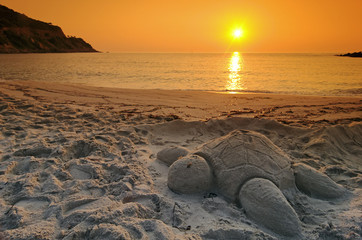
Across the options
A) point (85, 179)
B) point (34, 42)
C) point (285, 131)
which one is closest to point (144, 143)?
point (85, 179)

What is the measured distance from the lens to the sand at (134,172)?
6.70ft

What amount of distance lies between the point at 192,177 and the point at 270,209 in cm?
81

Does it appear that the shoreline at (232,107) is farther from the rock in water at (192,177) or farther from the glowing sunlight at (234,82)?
the glowing sunlight at (234,82)

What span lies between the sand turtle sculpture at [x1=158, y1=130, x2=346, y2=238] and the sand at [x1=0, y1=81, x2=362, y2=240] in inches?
4.2

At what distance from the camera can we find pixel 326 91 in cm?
1124

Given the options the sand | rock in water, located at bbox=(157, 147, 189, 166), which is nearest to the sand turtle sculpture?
the sand

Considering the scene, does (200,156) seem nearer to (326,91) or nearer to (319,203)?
(319,203)

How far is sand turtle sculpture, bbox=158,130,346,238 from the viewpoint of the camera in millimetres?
2234

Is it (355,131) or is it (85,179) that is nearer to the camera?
(85,179)

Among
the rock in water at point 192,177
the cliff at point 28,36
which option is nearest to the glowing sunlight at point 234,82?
the rock in water at point 192,177

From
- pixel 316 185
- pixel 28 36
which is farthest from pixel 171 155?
pixel 28 36

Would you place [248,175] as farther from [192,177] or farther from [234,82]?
[234,82]

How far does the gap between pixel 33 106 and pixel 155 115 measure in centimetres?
306

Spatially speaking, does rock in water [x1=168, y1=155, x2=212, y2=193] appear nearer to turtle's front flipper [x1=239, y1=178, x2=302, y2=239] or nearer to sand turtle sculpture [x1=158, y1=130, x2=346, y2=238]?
sand turtle sculpture [x1=158, y1=130, x2=346, y2=238]
